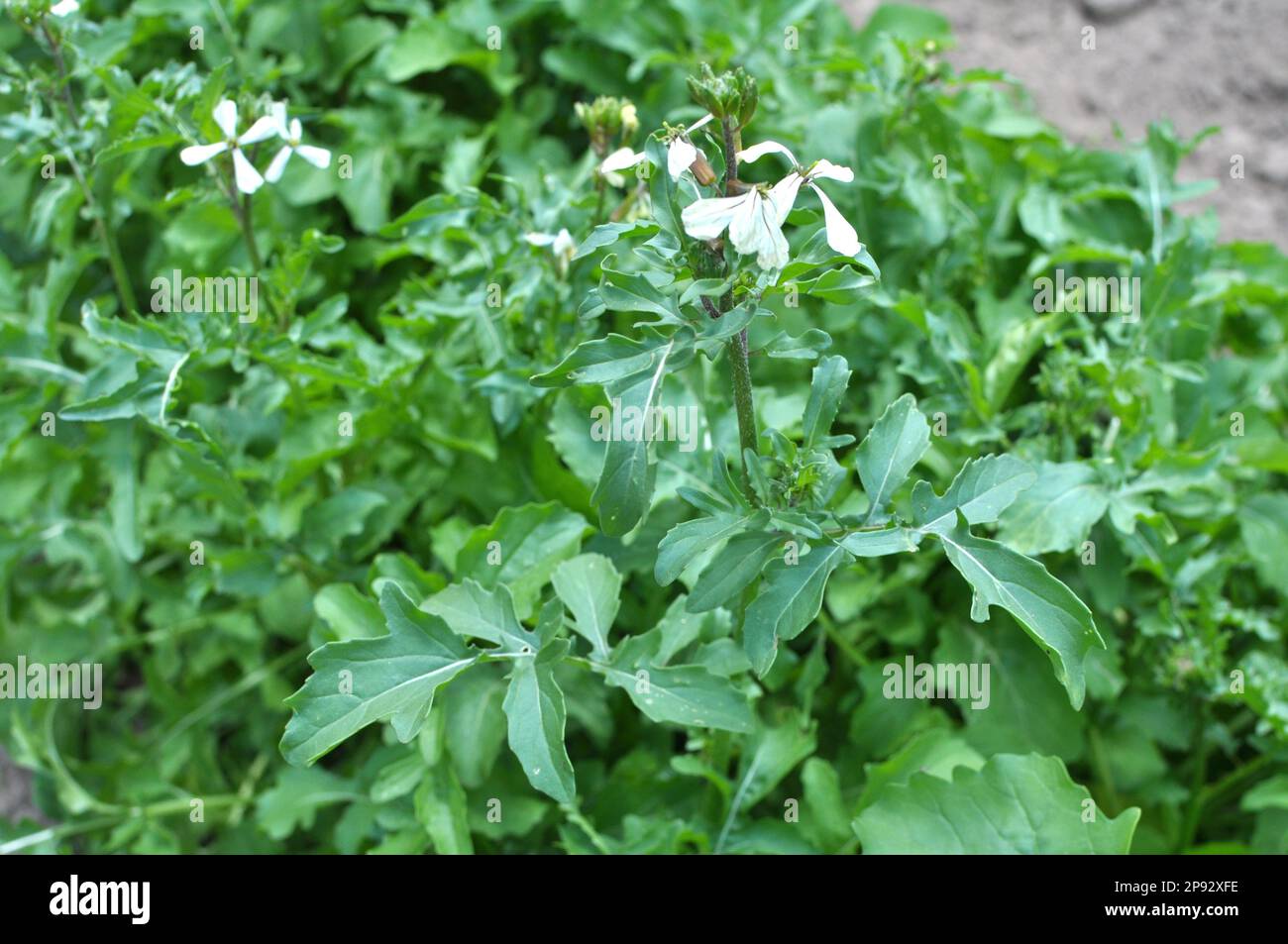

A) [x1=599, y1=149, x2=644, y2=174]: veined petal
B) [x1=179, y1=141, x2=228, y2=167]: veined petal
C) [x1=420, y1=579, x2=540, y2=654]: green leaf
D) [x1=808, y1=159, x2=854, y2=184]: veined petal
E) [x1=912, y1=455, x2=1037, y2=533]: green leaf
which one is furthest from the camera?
[x1=179, y1=141, x2=228, y2=167]: veined petal

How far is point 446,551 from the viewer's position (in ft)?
9.65

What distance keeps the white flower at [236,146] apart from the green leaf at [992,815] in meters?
1.87

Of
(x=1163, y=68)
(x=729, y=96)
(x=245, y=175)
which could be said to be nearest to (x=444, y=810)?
(x=245, y=175)

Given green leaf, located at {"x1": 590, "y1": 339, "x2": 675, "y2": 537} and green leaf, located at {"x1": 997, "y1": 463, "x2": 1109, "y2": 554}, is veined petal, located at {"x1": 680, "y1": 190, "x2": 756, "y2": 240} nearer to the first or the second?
green leaf, located at {"x1": 590, "y1": 339, "x2": 675, "y2": 537}

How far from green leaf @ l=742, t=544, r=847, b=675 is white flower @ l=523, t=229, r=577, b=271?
3.30ft

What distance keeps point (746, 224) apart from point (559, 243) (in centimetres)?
96

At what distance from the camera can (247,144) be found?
2.58m

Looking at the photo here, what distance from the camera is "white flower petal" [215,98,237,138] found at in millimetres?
2537

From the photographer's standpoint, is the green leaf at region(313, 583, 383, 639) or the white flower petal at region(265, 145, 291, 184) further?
the green leaf at region(313, 583, 383, 639)

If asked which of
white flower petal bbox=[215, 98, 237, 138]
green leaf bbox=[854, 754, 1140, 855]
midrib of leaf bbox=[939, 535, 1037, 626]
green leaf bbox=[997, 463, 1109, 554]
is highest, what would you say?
white flower petal bbox=[215, 98, 237, 138]

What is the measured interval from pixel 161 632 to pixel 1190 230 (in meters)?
3.13

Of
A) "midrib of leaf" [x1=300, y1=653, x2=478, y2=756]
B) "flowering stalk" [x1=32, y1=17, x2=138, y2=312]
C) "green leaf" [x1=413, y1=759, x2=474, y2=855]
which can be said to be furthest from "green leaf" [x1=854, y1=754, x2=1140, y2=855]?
"flowering stalk" [x1=32, y1=17, x2=138, y2=312]
